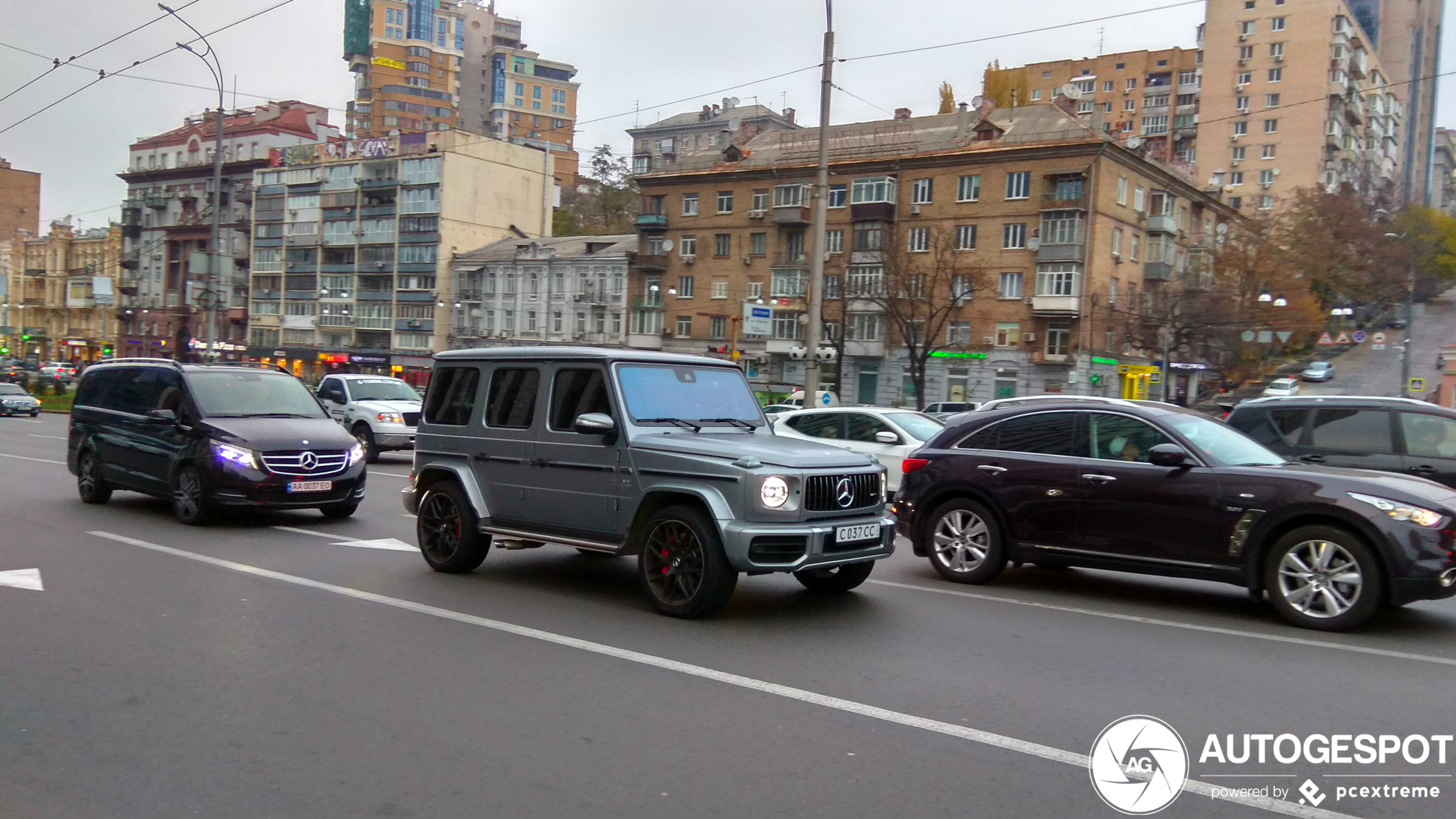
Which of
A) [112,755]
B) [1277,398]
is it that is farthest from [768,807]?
[1277,398]

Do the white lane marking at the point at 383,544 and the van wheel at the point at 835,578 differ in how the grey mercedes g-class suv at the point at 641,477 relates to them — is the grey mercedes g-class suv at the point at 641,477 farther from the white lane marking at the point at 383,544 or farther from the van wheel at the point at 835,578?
the white lane marking at the point at 383,544

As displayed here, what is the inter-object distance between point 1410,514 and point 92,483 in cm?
1438

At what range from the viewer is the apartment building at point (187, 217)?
3782 inches

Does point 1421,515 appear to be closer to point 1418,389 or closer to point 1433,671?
point 1433,671

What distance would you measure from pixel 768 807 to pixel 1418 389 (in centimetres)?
4505

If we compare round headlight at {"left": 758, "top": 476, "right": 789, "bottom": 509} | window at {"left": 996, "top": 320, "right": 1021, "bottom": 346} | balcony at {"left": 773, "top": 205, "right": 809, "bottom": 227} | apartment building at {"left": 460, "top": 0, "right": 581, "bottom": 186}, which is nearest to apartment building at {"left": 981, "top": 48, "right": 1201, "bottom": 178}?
balcony at {"left": 773, "top": 205, "right": 809, "bottom": 227}

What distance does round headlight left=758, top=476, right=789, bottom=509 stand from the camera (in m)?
7.39

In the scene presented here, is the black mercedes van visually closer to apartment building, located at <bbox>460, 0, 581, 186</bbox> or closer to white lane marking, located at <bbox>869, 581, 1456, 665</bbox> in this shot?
white lane marking, located at <bbox>869, 581, 1456, 665</bbox>

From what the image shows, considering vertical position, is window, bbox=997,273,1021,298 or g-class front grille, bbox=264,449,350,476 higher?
window, bbox=997,273,1021,298

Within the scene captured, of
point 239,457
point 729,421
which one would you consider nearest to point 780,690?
point 729,421

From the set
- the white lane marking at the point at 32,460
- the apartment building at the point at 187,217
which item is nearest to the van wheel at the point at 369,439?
the white lane marking at the point at 32,460

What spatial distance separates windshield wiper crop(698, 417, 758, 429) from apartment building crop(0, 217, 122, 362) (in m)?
109

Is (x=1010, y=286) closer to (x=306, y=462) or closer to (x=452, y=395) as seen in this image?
(x=306, y=462)

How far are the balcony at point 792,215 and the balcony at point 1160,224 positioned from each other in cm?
1864
